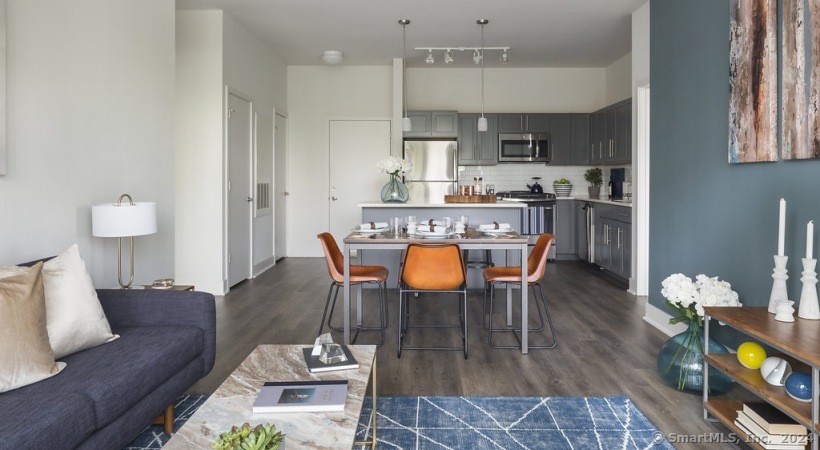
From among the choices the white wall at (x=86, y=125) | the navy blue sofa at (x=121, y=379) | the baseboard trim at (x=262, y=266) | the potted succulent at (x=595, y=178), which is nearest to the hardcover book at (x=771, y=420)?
the navy blue sofa at (x=121, y=379)

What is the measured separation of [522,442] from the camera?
2.33m

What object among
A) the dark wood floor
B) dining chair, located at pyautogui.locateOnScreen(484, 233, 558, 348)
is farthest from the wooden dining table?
the dark wood floor

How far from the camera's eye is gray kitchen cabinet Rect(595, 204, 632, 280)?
19.1ft

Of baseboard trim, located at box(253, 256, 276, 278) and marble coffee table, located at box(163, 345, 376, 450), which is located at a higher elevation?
marble coffee table, located at box(163, 345, 376, 450)

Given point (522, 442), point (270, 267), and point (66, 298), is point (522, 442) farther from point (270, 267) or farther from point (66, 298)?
point (270, 267)

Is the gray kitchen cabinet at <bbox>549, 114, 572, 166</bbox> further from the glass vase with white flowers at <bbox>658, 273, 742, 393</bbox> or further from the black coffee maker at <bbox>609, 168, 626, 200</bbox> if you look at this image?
the glass vase with white flowers at <bbox>658, 273, 742, 393</bbox>

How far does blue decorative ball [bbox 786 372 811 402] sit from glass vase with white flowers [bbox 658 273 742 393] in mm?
708

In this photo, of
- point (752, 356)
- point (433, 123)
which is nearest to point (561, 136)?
point (433, 123)

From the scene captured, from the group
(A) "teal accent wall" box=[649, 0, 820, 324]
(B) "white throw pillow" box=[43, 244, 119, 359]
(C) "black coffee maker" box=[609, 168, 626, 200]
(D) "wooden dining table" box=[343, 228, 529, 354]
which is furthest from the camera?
(C) "black coffee maker" box=[609, 168, 626, 200]

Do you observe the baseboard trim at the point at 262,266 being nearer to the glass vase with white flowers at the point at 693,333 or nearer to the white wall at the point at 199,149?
the white wall at the point at 199,149

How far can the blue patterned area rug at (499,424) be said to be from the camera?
7.61ft

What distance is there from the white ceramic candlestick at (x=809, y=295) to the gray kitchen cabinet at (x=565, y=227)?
5.54m

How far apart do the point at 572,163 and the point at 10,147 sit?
22.8ft

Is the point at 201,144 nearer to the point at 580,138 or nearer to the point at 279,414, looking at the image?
the point at 279,414
